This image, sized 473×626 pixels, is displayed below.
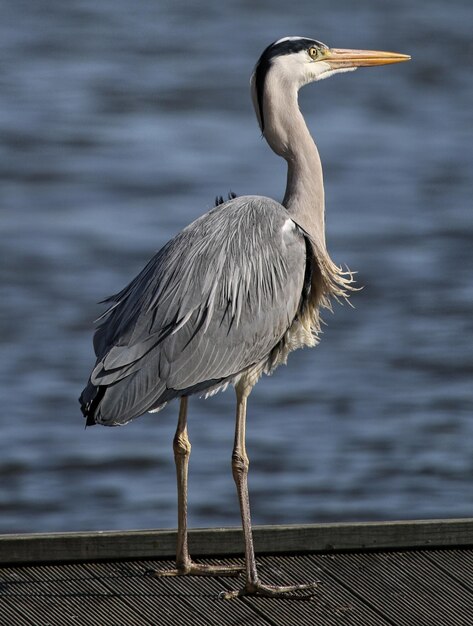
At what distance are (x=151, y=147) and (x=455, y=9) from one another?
26.0 feet

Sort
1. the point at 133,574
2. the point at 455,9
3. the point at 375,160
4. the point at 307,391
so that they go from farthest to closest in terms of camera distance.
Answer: the point at 455,9
the point at 375,160
the point at 307,391
the point at 133,574

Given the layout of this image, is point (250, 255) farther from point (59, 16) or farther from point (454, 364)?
point (59, 16)

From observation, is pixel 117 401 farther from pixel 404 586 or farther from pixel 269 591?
pixel 404 586

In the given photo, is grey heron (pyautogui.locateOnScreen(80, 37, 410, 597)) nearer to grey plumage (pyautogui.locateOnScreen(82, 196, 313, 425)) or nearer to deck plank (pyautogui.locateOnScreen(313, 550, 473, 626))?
grey plumage (pyautogui.locateOnScreen(82, 196, 313, 425))

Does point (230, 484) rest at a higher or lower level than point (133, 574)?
lower

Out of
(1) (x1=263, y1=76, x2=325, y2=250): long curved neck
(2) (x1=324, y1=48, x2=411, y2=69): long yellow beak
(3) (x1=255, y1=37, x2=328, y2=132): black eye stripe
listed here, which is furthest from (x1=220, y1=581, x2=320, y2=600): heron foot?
(2) (x1=324, y1=48, x2=411, y2=69): long yellow beak

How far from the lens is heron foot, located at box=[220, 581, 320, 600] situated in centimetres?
483

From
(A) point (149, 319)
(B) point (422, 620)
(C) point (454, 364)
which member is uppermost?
(A) point (149, 319)

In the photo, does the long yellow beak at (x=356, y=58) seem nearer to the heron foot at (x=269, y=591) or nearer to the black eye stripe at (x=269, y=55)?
the black eye stripe at (x=269, y=55)

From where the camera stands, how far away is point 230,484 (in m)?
8.48

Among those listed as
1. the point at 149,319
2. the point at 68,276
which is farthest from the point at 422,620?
the point at 68,276

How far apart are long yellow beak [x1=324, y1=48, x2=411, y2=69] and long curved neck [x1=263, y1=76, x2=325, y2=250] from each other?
13.2 inches

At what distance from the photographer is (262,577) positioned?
5047 mm

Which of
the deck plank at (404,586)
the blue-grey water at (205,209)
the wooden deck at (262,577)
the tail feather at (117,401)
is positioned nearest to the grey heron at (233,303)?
the tail feather at (117,401)
